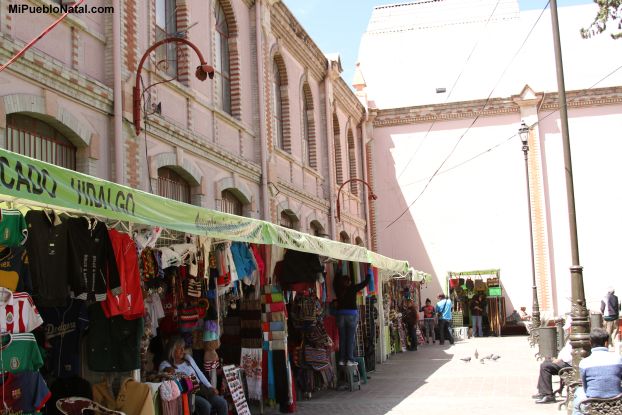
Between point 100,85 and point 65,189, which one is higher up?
point 100,85

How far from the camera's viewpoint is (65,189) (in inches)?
240

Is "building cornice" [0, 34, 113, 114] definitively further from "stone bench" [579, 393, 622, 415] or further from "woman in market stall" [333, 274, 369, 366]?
"stone bench" [579, 393, 622, 415]

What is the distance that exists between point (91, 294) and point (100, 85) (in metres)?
4.63

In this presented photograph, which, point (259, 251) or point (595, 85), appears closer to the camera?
point (259, 251)

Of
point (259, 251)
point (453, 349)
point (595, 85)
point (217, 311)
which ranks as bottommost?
point (453, 349)

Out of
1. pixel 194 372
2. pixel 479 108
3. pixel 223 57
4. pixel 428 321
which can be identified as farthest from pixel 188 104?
pixel 479 108

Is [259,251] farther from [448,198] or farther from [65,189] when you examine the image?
[448,198]

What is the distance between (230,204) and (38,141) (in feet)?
22.5

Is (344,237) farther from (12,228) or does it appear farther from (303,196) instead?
(12,228)

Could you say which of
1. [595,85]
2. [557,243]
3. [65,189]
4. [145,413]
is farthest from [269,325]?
[595,85]

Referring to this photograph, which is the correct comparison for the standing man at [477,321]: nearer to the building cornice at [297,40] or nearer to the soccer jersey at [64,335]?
the building cornice at [297,40]

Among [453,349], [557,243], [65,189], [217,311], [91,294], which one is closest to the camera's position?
[65,189]

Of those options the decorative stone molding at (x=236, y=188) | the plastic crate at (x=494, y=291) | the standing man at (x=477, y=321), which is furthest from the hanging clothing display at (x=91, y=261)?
the plastic crate at (x=494, y=291)

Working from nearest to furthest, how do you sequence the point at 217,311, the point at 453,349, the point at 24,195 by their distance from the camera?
the point at 24,195 < the point at 217,311 < the point at 453,349
